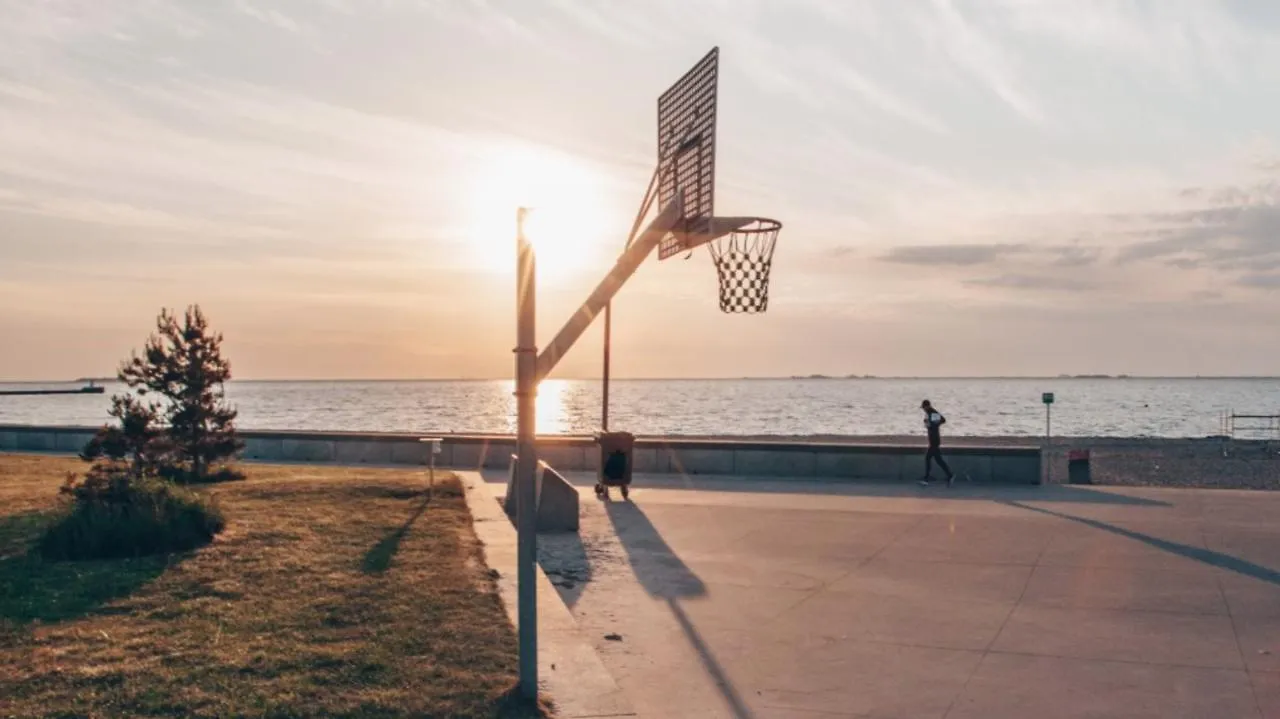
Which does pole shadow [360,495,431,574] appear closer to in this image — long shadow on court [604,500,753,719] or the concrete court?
the concrete court

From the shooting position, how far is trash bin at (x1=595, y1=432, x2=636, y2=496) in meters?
18.5

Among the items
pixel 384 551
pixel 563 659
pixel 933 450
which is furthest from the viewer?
pixel 933 450

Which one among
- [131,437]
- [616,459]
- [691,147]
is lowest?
[616,459]

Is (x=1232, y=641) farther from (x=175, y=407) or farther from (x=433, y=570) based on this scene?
(x=175, y=407)

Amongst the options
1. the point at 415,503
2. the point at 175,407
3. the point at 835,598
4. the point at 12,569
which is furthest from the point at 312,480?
the point at 835,598

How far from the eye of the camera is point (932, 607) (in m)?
10.1

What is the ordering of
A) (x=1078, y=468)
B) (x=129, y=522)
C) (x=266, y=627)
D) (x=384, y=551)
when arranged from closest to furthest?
1. (x=266, y=627)
2. (x=129, y=522)
3. (x=384, y=551)
4. (x=1078, y=468)

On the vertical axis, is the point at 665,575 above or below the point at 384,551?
below

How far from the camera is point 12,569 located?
33.5 ft

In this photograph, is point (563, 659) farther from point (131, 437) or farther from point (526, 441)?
point (131, 437)

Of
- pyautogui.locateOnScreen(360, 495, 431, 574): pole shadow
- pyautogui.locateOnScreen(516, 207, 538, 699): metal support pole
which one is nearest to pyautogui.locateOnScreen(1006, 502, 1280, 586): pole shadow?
pyautogui.locateOnScreen(516, 207, 538, 699): metal support pole

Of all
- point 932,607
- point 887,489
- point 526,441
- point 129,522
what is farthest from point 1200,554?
point 129,522

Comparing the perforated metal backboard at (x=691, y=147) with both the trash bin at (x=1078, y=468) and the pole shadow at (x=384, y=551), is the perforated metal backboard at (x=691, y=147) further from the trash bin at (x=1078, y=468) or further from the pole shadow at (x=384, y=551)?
the trash bin at (x=1078, y=468)

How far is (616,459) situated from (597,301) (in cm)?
1148
